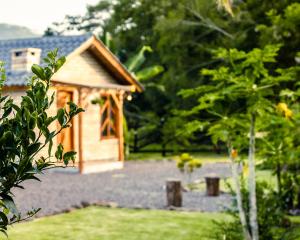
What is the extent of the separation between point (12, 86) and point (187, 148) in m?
14.1

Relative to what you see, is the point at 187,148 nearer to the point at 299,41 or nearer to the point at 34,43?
the point at 299,41

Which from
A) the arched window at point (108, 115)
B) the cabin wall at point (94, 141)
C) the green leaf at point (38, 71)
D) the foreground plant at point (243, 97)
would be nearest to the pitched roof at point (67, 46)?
the arched window at point (108, 115)

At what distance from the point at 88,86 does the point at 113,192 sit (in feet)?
16.9

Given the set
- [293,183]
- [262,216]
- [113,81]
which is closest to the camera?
[262,216]

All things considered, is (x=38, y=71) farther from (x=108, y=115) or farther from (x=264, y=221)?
(x=108, y=115)

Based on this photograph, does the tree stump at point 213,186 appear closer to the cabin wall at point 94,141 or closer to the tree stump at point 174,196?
the tree stump at point 174,196

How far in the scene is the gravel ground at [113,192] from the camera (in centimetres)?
1074

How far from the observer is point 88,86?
17016mm

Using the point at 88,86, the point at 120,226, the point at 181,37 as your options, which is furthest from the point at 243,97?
the point at 181,37

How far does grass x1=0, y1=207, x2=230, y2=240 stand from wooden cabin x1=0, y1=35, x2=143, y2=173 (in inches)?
277

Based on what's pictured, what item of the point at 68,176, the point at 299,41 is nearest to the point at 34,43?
the point at 68,176

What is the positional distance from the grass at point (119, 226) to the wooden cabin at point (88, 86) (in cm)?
703

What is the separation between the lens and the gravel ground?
1074 centimetres

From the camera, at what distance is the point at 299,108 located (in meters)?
7.50
